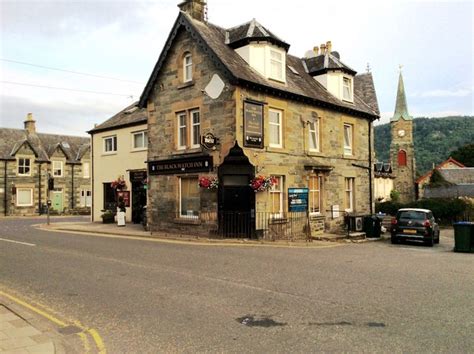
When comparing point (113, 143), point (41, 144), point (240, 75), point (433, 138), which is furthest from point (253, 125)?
point (433, 138)

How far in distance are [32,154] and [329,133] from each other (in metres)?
33.8

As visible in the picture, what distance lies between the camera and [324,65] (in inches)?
982

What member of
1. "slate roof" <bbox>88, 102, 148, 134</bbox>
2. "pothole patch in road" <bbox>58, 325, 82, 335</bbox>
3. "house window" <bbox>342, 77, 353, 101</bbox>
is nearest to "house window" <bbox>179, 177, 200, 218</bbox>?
"slate roof" <bbox>88, 102, 148, 134</bbox>

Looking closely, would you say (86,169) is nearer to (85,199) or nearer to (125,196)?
(85,199)

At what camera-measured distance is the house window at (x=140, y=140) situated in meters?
27.0

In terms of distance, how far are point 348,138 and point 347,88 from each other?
3241mm

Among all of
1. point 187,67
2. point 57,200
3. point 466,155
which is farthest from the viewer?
point 466,155

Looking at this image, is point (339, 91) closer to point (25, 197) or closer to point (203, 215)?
point (203, 215)

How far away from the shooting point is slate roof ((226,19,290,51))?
19.9m

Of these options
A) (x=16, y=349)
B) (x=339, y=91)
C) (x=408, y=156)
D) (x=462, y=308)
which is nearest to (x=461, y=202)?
(x=339, y=91)

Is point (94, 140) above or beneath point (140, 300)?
above

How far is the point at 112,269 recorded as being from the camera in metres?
10.8

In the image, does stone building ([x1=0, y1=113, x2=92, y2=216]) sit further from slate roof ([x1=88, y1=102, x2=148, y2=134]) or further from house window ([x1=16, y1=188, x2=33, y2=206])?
slate roof ([x1=88, y1=102, x2=148, y2=134])

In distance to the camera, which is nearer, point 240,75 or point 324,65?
point 240,75
